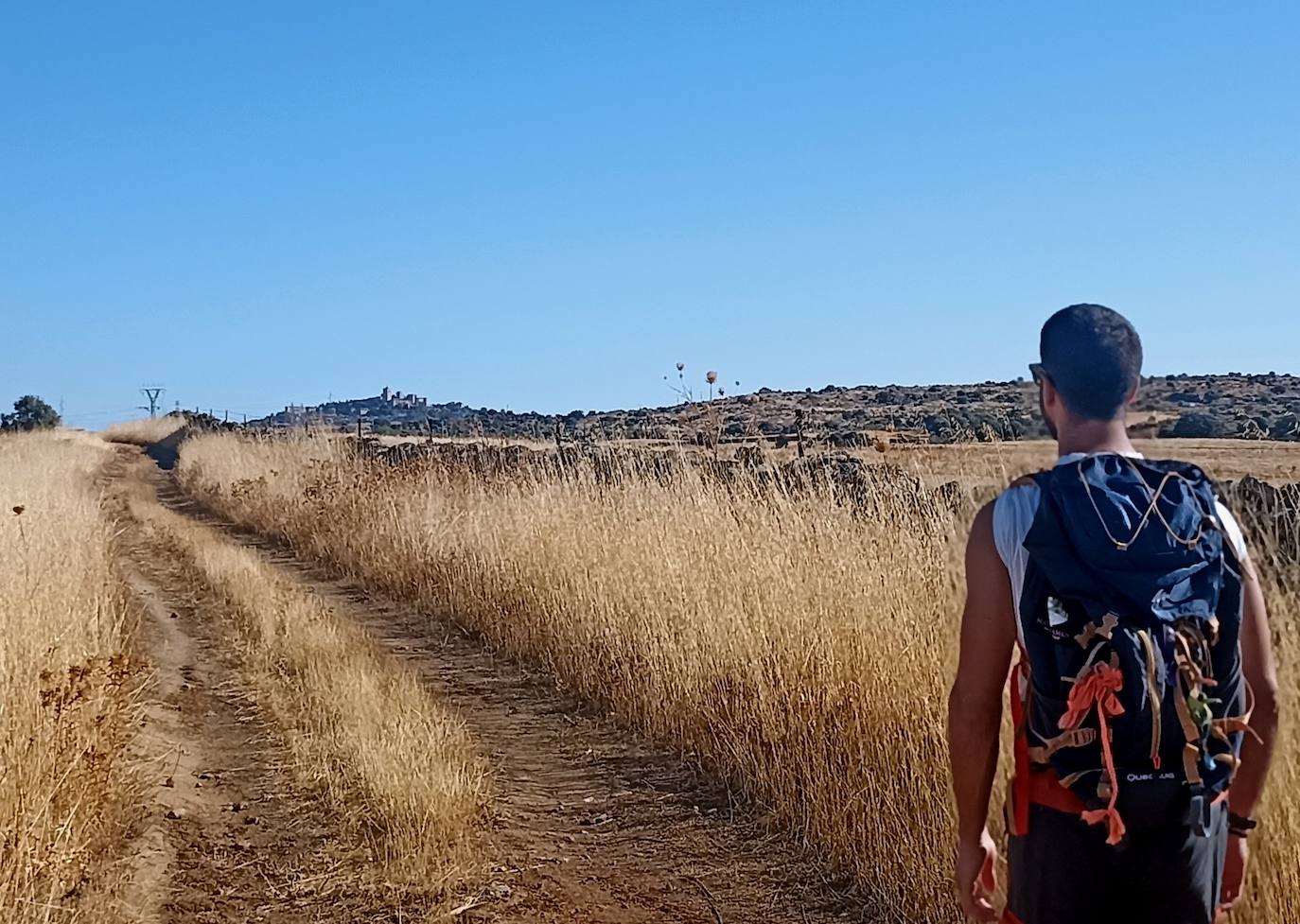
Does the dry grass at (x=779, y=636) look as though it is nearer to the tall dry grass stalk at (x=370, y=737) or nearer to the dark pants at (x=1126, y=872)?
the dark pants at (x=1126, y=872)

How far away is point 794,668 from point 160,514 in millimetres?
18545

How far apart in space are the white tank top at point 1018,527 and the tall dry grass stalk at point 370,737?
11.9ft

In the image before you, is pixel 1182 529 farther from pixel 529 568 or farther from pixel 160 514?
pixel 160 514

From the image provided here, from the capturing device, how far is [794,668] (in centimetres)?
637

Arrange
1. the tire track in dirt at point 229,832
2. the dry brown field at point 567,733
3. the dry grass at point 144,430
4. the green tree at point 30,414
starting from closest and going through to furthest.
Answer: the dry brown field at point 567,733 → the tire track in dirt at point 229,832 → the dry grass at point 144,430 → the green tree at point 30,414

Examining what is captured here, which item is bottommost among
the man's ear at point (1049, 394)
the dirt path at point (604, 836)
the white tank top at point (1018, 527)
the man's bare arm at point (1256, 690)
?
the dirt path at point (604, 836)

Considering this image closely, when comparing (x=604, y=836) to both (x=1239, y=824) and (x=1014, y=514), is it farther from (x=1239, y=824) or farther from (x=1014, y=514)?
(x=1014, y=514)

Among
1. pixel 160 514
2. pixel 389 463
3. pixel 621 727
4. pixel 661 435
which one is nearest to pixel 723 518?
pixel 621 727

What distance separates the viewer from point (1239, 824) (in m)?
2.62

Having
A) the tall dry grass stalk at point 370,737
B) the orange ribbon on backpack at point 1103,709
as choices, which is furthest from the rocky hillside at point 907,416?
the tall dry grass stalk at point 370,737

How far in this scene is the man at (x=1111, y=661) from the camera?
7.50 ft

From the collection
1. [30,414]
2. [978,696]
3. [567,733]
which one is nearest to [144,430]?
[30,414]

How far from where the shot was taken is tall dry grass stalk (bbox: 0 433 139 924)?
182 inches

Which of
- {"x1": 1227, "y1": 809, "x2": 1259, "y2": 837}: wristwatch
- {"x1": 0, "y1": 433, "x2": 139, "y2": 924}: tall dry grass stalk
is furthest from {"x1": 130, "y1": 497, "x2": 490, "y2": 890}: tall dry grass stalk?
{"x1": 1227, "y1": 809, "x2": 1259, "y2": 837}: wristwatch
